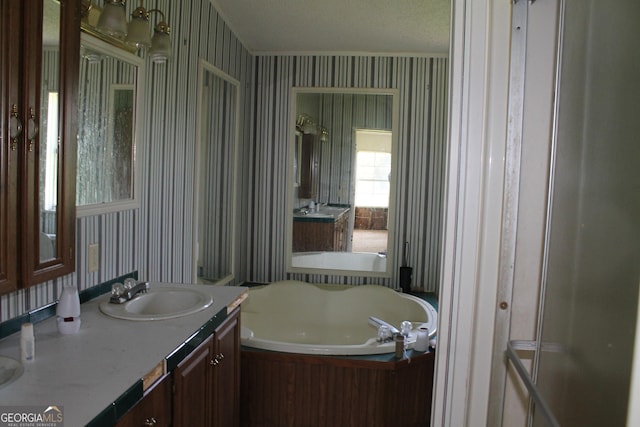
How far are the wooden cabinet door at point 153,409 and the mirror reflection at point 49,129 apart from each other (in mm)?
614

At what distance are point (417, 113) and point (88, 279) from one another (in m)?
2.89

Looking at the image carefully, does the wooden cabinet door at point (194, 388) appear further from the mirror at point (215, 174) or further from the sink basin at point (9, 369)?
the mirror at point (215, 174)

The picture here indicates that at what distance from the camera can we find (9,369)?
1179mm

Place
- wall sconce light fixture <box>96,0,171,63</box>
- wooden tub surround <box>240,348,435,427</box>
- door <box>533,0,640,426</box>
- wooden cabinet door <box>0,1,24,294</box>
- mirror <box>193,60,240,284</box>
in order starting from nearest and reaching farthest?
door <box>533,0,640,426</box> < wooden cabinet door <box>0,1,24,294</box> < wall sconce light fixture <box>96,0,171,63</box> < wooden tub surround <box>240,348,435,427</box> < mirror <box>193,60,240,284</box>

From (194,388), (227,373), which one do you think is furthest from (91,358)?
(227,373)

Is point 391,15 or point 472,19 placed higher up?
point 391,15

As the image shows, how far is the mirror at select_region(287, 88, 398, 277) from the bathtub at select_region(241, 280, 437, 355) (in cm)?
28

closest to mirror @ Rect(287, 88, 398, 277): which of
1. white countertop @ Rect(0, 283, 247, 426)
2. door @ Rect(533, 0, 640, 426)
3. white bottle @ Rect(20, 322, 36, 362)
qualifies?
white countertop @ Rect(0, 283, 247, 426)

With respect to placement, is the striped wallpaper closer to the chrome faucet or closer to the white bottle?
the chrome faucet

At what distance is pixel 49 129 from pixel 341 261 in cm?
280

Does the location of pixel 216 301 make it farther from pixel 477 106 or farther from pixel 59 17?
pixel 477 106

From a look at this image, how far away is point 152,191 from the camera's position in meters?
2.31

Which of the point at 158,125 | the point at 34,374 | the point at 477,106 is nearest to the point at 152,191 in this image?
the point at 158,125

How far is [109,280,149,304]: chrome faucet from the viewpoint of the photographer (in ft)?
5.85
